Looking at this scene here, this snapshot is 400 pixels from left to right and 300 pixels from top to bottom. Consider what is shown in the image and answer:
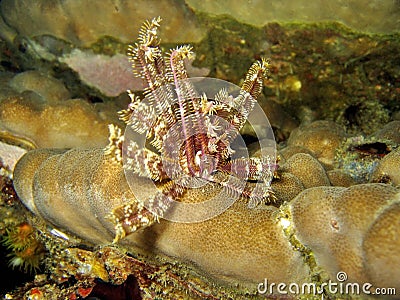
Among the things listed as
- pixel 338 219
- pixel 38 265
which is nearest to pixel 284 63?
pixel 338 219

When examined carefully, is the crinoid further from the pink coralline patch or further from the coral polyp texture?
the pink coralline patch

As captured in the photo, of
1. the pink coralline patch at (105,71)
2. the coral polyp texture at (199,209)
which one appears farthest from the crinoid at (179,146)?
the pink coralline patch at (105,71)

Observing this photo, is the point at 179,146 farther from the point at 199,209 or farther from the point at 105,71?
the point at 105,71

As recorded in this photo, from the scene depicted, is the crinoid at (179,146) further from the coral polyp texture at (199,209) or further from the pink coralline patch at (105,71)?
the pink coralline patch at (105,71)

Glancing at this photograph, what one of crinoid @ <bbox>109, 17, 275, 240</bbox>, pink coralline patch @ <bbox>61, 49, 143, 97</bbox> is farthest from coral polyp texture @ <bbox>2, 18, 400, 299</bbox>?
pink coralline patch @ <bbox>61, 49, 143, 97</bbox>

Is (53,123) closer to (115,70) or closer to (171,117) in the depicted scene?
(115,70)

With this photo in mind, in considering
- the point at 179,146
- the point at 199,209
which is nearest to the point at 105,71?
the point at 179,146
